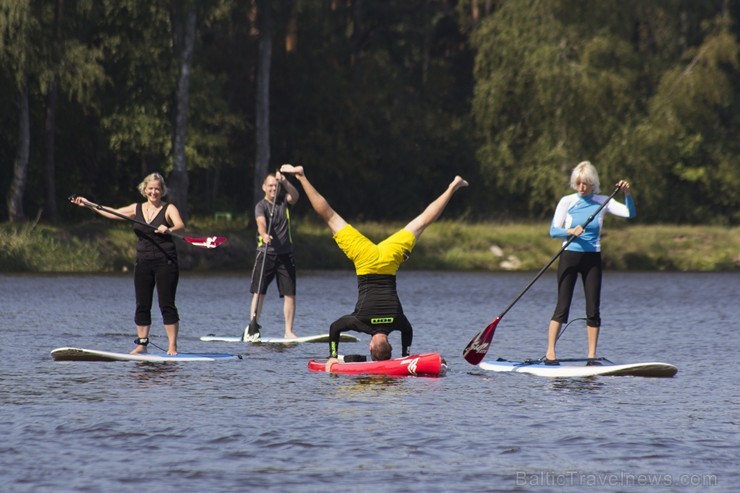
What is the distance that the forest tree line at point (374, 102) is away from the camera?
1615 inches

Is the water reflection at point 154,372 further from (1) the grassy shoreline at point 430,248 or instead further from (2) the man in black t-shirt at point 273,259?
(1) the grassy shoreline at point 430,248

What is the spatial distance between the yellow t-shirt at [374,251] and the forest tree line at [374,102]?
24668 millimetres

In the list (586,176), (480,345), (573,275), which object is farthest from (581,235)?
(480,345)

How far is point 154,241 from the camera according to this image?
14586 mm

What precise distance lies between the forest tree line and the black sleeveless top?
23.4 metres

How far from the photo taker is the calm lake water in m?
9.01

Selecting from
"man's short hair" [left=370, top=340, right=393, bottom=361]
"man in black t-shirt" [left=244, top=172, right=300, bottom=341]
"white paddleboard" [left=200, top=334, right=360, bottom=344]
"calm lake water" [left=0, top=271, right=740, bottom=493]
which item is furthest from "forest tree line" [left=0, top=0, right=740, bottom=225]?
"man's short hair" [left=370, top=340, right=393, bottom=361]

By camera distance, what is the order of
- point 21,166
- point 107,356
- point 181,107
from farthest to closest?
point 181,107
point 21,166
point 107,356

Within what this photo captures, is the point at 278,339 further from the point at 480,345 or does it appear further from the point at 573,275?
the point at 573,275

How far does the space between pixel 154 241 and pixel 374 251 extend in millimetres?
2266

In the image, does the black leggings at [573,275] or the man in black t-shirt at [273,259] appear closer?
the black leggings at [573,275]

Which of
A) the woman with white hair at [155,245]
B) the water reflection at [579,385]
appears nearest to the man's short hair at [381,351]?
the water reflection at [579,385]

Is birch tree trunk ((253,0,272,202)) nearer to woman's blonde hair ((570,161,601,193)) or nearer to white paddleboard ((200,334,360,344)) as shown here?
white paddleboard ((200,334,360,344))

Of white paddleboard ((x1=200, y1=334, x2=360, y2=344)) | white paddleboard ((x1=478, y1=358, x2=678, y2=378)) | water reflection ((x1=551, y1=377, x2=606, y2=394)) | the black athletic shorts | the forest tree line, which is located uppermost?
the forest tree line
